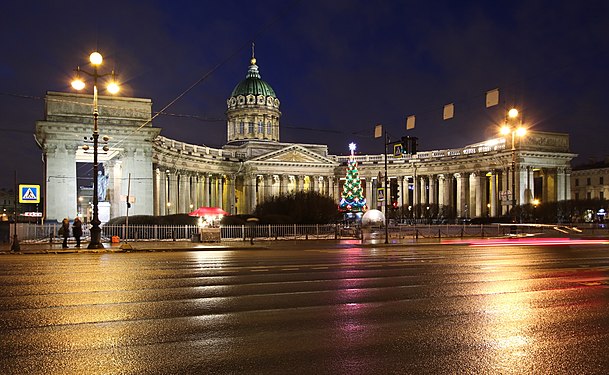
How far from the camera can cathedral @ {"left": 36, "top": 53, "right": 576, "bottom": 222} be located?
5622 centimetres

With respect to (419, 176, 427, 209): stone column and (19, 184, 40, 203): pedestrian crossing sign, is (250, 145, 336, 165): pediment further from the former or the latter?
(19, 184, 40, 203): pedestrian crossing sign

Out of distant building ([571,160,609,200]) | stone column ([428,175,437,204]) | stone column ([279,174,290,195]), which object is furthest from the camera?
distant building ([571,160,609,200])

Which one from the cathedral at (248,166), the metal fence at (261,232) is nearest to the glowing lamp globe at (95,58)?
the metal fence at (261,232)

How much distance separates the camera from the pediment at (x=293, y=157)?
339 feet

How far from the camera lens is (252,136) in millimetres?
118938

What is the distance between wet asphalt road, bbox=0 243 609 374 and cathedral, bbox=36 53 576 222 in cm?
3522

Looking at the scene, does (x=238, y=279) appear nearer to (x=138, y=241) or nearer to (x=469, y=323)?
(x=469, y=323)

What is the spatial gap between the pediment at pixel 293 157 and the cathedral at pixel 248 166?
0.18 meters

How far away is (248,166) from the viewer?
4065 inches

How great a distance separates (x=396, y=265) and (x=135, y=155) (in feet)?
142

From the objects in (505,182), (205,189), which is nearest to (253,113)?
(205,189)

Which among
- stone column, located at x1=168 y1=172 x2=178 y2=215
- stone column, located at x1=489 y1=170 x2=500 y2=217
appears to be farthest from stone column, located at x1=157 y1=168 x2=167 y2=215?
stone column, located at x1=489 y1=170 x2=500 y2=217

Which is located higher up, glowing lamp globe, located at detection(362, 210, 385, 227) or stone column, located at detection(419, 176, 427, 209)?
stone column, located at detection(419, 176, 427, 209)

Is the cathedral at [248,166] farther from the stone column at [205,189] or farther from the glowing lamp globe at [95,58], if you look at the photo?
the glowing lamp globe at [95,58]
